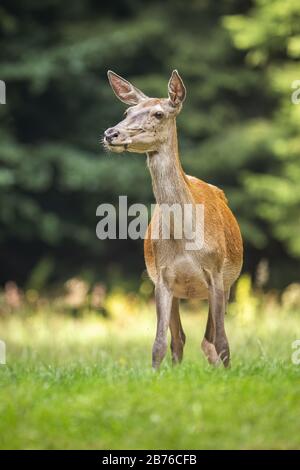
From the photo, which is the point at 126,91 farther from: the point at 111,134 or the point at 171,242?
the point at 171,242

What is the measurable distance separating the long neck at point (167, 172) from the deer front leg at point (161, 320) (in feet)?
2.08

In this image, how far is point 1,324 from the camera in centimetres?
1451

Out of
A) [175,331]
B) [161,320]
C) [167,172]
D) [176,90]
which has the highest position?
[176,90]

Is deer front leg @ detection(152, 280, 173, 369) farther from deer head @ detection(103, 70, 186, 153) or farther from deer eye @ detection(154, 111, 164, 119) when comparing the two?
deer eye @ detection(154, 111, 164, 119)

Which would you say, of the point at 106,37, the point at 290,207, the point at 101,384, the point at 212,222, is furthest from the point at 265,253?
the point at 101,384

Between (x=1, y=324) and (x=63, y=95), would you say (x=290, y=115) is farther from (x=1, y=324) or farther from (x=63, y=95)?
(x=1, y=324)

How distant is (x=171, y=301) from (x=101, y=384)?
132 cm

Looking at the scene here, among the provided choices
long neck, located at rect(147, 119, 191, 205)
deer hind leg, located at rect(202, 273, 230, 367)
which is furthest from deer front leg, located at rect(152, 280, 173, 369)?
long neck, located at rect(147, 119, 191, 205)

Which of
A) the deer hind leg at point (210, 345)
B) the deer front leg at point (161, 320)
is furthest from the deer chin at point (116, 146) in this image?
the deer hind leg at point (210, 345)

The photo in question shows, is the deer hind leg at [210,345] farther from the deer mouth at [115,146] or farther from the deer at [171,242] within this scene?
the deer mouth at [115,146]

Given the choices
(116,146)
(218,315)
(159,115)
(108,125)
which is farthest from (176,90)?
(108,125)

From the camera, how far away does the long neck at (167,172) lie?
24.5ft

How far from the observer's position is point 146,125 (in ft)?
24.0

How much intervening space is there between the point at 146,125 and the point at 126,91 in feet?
2.55
